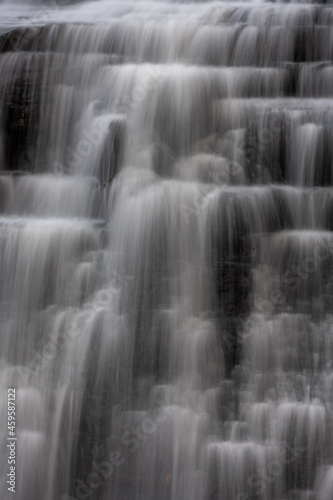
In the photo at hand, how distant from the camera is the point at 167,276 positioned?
7445 millimetres

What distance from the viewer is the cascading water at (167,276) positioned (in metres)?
6.75

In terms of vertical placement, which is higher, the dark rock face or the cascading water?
the dark rock face

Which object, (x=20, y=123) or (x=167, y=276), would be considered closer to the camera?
(x=167, y=276)

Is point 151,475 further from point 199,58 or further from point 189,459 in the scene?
point 199,58

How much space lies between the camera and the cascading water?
6.75 metres

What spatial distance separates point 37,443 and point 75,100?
14.9 feet

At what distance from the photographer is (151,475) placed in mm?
6676

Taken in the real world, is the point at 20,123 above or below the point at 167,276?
above

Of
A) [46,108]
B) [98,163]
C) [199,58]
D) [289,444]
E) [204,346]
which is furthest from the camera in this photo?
[199,58]

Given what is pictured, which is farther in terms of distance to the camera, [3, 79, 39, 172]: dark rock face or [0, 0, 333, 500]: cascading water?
[3, 79, 39, 172]: dark rock face

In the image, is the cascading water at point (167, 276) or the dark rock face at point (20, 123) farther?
the dark rock face at point (20, 123)

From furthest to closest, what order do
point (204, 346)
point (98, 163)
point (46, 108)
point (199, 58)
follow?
point (199, 58), point (46, 108), point (98, 163), point (204, 346)

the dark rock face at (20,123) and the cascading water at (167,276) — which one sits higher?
the dark rock face at (20,123)

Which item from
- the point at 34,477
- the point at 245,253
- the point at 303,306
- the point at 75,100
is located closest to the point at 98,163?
the point at 75,100
